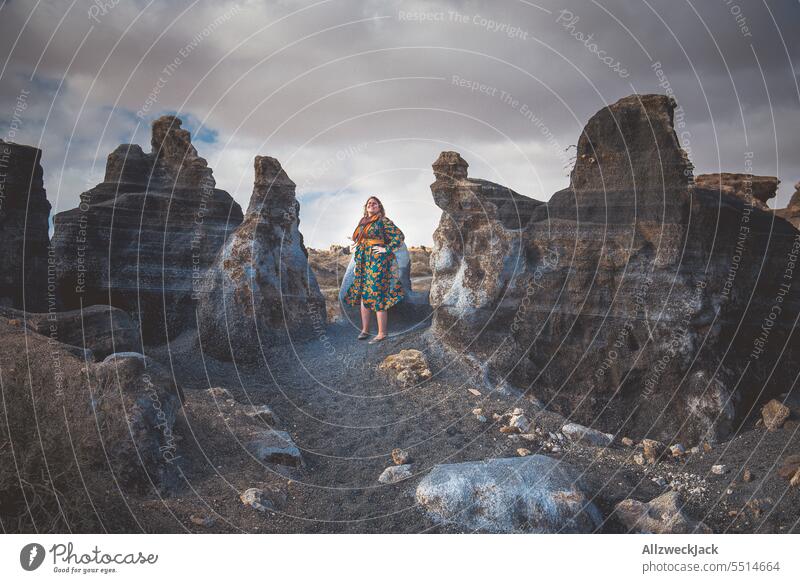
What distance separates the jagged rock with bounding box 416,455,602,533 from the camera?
6.31 metres

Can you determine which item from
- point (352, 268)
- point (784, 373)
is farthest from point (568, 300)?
point (352, 268)

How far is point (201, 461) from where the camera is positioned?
740 centimetres

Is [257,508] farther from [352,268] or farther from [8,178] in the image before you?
[8,178]

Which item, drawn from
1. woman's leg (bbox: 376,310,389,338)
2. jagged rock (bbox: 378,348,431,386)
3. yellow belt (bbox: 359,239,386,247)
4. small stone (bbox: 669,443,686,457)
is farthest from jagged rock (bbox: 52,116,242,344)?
small stone (bbox: 669,443,686,457)

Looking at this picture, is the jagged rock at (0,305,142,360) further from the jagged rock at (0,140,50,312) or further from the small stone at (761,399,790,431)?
the small stone at (761,399,790,431)

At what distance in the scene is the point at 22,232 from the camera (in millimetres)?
13836

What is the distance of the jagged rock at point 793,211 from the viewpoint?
1932cm

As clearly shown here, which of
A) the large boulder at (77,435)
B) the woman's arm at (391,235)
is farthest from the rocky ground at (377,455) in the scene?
the woman's arm at (391,235)

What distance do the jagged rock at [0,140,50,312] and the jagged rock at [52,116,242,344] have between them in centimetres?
46

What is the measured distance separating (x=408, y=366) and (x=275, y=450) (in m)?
3.94

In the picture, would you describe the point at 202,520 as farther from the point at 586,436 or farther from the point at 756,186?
the point at 756,186

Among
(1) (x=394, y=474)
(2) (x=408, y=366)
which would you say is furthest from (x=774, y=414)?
(2) (x=408, y=366)

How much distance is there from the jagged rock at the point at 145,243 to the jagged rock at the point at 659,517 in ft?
36.8

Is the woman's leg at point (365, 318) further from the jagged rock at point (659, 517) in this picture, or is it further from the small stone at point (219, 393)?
the jagged rock at point (659, 517)
